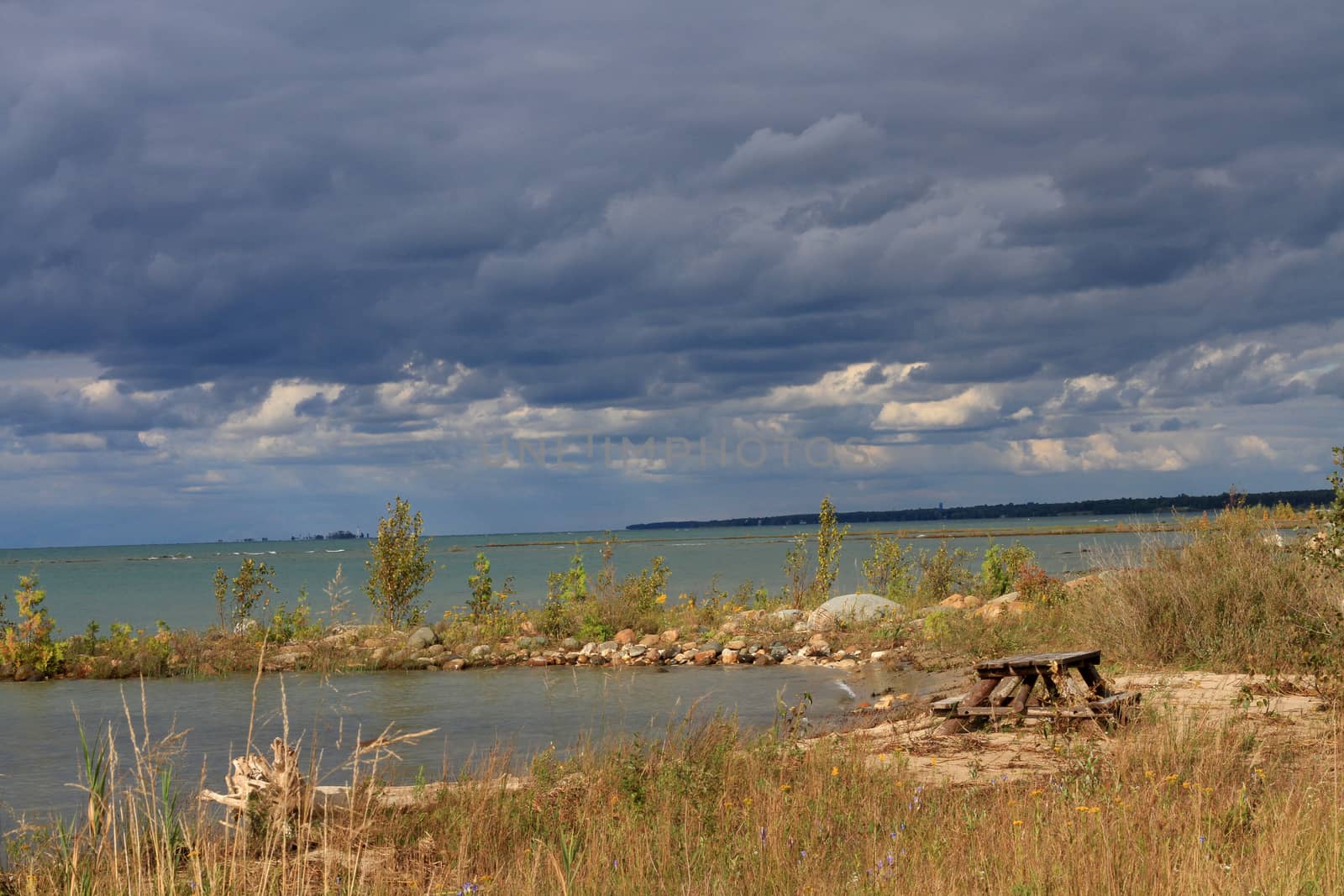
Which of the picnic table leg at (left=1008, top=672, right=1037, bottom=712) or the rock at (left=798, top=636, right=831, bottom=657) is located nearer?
the picnic table leg at (left=1008, top=672, right=1037, bottom=712)

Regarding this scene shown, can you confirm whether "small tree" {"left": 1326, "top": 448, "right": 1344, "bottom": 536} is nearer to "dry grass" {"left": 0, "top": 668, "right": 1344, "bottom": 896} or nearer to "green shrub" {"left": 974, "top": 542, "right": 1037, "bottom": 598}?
"dry grass" {"left": 0, "top": 668, "right": 1344, "bottom": 896}

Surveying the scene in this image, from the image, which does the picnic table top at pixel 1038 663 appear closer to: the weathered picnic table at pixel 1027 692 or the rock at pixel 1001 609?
the weathered picnic table at pixel 1027 692

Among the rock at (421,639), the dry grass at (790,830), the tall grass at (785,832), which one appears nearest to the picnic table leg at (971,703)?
the dry grass at (790,830)

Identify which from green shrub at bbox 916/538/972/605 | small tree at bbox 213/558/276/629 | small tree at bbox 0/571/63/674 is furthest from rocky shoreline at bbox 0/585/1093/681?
green shrub at bbox 916/538/972/605

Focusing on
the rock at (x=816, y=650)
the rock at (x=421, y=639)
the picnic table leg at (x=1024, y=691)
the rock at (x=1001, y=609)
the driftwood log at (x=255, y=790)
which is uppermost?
the driftwood log at (x=255, y=790)

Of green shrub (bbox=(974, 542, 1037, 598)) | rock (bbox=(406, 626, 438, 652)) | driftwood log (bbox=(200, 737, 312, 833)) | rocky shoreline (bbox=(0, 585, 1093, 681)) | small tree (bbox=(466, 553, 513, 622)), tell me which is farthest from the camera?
green shrub (bbox=(974, 542, 1037, 598))

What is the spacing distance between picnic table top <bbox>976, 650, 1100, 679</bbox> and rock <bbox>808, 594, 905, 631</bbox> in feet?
34.6

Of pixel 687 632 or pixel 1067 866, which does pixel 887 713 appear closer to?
pixel 1067 866

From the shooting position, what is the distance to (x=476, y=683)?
58.6 ft

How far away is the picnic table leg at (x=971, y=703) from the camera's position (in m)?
10.6

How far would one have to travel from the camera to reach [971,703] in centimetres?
1074

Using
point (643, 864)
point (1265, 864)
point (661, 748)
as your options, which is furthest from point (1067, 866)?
point (661, 748)

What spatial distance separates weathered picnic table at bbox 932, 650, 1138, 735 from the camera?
1016 centimetres

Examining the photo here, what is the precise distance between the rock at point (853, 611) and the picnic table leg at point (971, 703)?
10.4m
